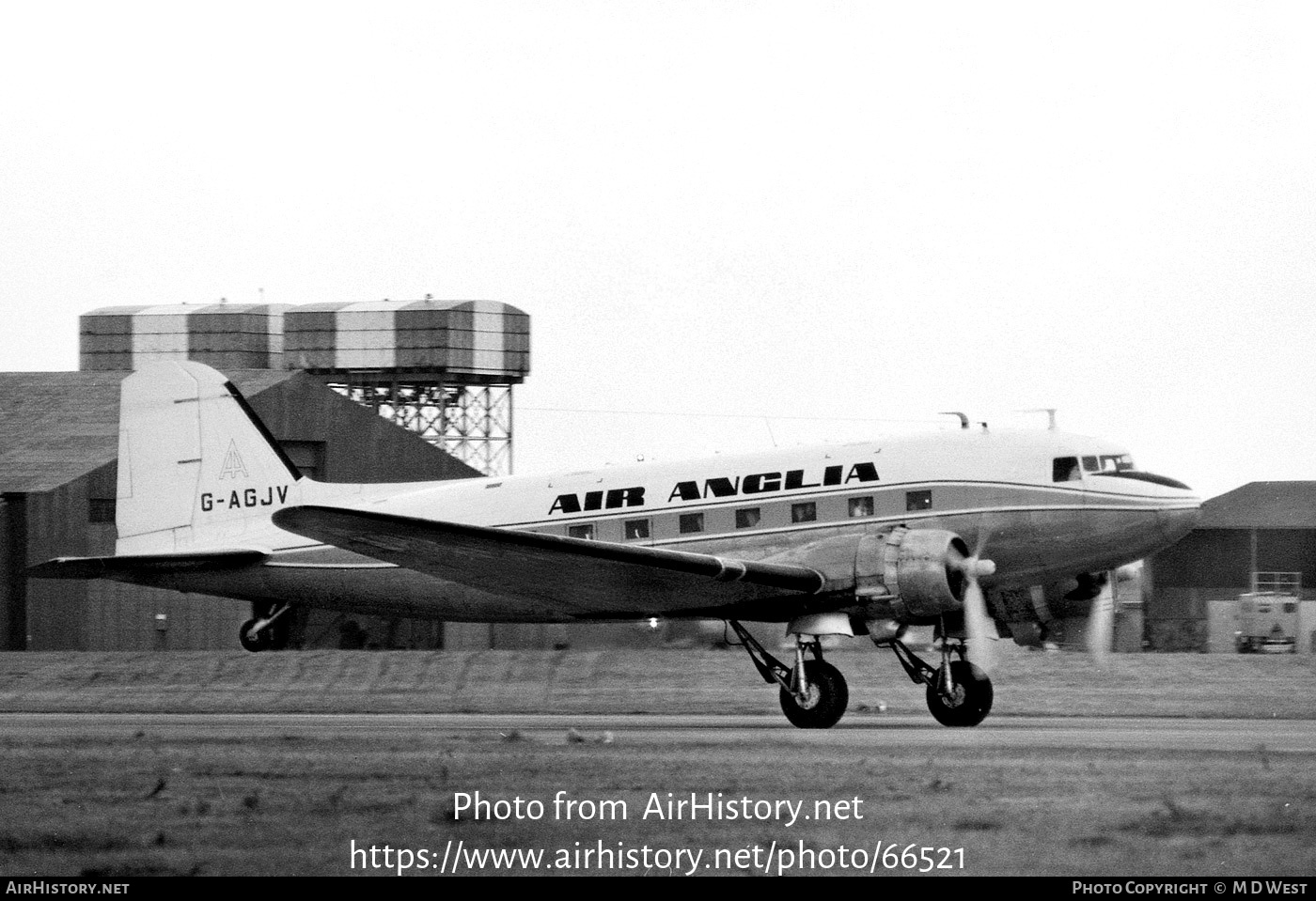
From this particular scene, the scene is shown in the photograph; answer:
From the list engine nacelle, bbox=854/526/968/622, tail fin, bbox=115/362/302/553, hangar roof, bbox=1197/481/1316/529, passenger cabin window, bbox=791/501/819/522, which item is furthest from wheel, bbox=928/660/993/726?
hangar roof, bbox=1197/481/1316/529

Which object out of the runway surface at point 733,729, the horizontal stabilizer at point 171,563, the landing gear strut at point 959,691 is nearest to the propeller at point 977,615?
Result: the landing gear strut at point 959,691

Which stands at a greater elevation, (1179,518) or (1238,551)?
(1179,518)

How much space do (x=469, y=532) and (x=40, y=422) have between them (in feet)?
90.5

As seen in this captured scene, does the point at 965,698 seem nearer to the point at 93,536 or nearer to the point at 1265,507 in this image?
the point at 93,536

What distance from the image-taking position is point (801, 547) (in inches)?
776

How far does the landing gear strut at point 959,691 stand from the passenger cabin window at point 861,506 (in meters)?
1.63

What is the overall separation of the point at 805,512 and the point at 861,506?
0.71 metres

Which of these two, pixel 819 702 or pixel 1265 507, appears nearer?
pixel 819 702

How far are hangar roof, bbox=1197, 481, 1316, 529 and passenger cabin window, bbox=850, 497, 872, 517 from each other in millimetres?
32096

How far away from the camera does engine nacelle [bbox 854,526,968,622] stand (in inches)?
723

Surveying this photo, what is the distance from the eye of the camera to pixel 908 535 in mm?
18859

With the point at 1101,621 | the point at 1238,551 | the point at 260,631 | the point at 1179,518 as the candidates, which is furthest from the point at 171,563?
the point at 1238,551

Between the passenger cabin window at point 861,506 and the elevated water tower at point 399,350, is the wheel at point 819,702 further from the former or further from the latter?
the elevated water tower at point 399,350
